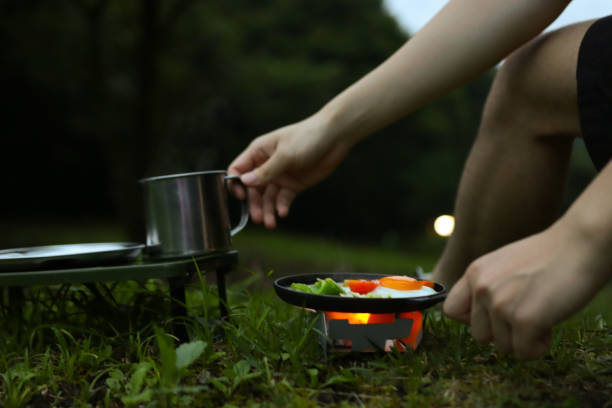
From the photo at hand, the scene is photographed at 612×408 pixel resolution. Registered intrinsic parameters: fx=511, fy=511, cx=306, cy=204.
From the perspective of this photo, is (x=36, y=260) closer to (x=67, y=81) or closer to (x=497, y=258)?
(x=497, y=258)

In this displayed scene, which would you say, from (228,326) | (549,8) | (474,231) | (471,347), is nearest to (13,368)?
(228,326)

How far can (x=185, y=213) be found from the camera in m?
1.55

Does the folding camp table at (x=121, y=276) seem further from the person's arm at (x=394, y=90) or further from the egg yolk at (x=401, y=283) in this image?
the egg yolk at (x=401, y=283)

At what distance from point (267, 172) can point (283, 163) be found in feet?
0.21

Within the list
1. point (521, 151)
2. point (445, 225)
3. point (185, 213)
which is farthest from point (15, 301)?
point (445, 225)

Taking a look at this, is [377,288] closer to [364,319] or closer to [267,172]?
[364,319]

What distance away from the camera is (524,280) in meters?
0.90

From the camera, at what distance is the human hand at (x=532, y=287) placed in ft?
2.84

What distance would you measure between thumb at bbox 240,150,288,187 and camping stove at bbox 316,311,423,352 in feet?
2.00

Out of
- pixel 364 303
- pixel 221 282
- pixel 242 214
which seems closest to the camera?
pixel 364 303

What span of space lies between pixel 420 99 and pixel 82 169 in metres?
12.9

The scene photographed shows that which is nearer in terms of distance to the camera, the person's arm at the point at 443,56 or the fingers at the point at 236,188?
the person's arm at the point at 443,56

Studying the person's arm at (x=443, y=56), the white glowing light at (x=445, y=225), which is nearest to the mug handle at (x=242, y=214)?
the person's arm at (x=443, y=56)

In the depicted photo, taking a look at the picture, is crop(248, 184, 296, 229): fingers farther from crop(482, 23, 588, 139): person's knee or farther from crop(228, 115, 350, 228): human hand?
crop(482, 23, 588, 139): person's knee
